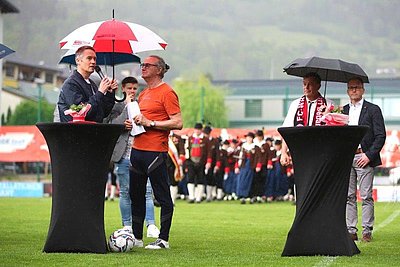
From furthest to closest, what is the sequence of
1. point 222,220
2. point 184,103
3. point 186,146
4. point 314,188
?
point 184,103 → point 186,146 → point 222,220 → point 314,188

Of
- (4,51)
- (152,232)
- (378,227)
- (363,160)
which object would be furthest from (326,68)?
(378,227)

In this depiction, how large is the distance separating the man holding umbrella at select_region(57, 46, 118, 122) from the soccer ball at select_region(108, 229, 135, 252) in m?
1.22

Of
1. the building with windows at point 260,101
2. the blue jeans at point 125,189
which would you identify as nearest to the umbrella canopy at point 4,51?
the blue jeans at point 125,189

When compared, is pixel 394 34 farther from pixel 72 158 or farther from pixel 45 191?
pixel 72 158

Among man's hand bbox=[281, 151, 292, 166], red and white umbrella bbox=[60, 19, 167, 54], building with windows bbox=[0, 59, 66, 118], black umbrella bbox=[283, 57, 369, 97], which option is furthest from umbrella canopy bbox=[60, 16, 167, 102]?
building with windows bbox=[0, 59, 66, 118]

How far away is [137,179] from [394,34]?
160 metres

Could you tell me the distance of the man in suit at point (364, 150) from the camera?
13555 millimetres

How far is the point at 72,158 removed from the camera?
11.0 meters

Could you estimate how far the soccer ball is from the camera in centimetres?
1152

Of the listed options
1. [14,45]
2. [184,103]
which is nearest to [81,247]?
[184,103]

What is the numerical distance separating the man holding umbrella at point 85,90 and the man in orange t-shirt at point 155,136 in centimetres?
46

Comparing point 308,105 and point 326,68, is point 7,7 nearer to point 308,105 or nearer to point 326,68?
point 326,68

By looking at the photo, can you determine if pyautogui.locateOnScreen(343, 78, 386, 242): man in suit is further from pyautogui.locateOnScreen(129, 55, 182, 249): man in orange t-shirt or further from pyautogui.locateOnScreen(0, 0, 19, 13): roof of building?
pyautogui.locateOnScreen(0, 0, 19, 13): roof of building

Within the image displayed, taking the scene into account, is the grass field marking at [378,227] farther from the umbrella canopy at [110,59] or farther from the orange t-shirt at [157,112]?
the umbrella canopy at [110,59]
